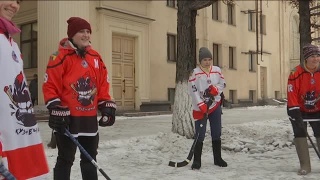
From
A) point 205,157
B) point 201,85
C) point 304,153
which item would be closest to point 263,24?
point 205,157

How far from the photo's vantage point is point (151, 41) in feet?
63.6

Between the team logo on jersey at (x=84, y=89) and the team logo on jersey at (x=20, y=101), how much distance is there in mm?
1207

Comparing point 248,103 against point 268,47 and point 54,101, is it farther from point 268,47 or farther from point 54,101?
point 54,101

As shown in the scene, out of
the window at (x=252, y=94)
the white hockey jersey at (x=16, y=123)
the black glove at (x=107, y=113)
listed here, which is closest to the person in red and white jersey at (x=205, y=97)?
the black glove at (x=107, y=113)

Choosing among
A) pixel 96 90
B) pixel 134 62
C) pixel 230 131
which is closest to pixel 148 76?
pixel 134 62

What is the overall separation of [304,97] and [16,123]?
4237 millimetres

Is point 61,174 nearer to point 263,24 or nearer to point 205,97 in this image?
point 205,97

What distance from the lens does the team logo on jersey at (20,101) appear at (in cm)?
258

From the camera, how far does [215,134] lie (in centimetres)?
643

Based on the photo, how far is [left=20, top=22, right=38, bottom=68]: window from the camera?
679 inches

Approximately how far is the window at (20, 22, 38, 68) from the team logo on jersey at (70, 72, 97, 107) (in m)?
13.9

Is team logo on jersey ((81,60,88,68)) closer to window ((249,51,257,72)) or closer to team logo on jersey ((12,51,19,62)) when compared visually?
team logo on jersey ((12,51,19,62))

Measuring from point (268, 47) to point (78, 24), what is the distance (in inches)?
1070

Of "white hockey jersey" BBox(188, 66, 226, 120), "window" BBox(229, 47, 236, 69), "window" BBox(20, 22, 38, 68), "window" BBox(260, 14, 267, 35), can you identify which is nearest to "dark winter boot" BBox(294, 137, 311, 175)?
"white hockey jersey" BBox(188, 66, 226, 120)
